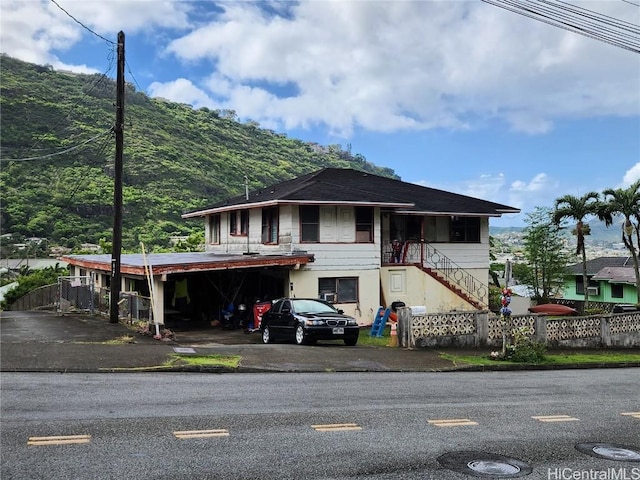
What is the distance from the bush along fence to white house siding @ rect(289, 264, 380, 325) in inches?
241

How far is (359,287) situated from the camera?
86.1ft

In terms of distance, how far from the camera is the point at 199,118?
102 m

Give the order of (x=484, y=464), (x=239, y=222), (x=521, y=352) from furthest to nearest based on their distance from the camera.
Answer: (x=239, y=222) < (x=521, y=352) < (x=484, y=464)

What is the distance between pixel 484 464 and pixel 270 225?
20.7 metres

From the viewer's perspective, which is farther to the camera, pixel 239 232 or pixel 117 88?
pixel 239 232

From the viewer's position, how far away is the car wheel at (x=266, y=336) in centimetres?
2053

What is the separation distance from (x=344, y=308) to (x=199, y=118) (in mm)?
82479

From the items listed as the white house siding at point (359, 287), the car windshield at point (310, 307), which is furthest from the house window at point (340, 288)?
the car windshield at point (310, 307)

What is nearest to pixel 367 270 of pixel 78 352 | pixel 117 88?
pixel 117 88

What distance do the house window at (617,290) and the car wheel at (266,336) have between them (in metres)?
35.3

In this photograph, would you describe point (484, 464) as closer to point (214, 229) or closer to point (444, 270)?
point (444, 270)

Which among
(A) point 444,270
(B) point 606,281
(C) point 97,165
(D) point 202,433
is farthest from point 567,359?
(C) point 97,165

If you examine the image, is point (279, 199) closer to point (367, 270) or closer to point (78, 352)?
point (367, 270)

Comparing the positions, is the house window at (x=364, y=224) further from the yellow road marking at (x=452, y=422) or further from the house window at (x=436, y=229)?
the yellow road marking at (x=452, y=422)
